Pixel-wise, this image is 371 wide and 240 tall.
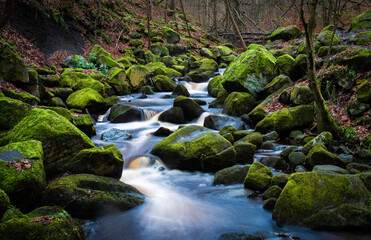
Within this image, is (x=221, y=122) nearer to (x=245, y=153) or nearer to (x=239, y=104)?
(x=239, y=104)

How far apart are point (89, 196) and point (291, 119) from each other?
6609mm

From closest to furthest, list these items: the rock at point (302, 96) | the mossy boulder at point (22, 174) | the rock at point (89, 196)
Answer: the mossy boulder at point (22, 174) < the rock at point (89, 196) < the rock at point (302, 96)

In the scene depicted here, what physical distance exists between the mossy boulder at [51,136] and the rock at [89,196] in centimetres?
69

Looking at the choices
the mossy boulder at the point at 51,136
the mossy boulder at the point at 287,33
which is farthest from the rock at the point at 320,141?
the mossy boulder at the point at 287,33

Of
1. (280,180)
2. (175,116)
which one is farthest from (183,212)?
(175,116)

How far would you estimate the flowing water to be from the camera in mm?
3979

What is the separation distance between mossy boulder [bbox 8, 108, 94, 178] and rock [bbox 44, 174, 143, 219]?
687 mm

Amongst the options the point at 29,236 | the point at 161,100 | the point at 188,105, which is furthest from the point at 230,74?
the point at 29,236

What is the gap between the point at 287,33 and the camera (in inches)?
817

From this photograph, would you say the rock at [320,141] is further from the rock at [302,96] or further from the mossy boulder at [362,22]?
the mossy boulder at [362,22]

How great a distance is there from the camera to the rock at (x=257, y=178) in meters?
4.89

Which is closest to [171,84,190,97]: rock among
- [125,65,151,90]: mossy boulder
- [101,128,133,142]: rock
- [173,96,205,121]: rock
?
[125,65,151,90]: mossy boulder

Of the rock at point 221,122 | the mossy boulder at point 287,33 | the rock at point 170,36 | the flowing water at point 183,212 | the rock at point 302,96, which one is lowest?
the flowing water at point 183,212

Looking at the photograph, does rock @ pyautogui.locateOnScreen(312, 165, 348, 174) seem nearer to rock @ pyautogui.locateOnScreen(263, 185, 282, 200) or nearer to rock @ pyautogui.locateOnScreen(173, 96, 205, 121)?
rock @ pyautogui.locateOnScreen(263, 185, 282, 200)
